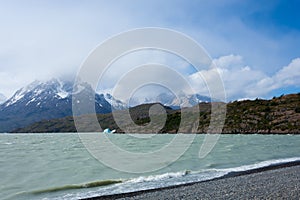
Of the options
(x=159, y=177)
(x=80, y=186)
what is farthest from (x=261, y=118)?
(x=80, y=186)

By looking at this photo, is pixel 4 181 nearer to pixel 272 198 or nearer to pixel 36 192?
pixel 36 192

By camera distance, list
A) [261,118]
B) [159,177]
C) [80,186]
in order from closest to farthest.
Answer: [80,186] → [159,177] → [261,118]

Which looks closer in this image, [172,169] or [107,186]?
[107,186]

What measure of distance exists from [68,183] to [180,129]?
146 metres

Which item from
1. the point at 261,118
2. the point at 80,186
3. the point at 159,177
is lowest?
the point at 80,186

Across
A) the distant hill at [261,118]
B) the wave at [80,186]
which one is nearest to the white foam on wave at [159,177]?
the wave at [80,186]

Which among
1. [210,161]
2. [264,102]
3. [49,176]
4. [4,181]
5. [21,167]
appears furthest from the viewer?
[264,102]

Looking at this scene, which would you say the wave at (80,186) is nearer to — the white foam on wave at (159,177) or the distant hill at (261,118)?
the white foam on wave at (159,177)

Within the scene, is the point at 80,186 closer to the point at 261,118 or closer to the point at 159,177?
the point at 159,177

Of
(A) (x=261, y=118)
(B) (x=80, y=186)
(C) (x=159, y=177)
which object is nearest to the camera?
(B) (x=80, y=186)

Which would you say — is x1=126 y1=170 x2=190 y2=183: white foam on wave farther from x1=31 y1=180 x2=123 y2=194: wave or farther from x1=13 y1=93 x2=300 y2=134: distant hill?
x1=13 y1=93 x2=300 y2=134: distant hill

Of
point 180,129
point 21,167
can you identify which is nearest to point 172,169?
point 21,167

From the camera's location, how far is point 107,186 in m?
21.3

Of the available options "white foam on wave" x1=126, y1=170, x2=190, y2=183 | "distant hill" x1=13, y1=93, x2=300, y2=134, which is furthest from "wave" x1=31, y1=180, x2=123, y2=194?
"distant hill" x1=13, y1=93, x2=300, y2=134
